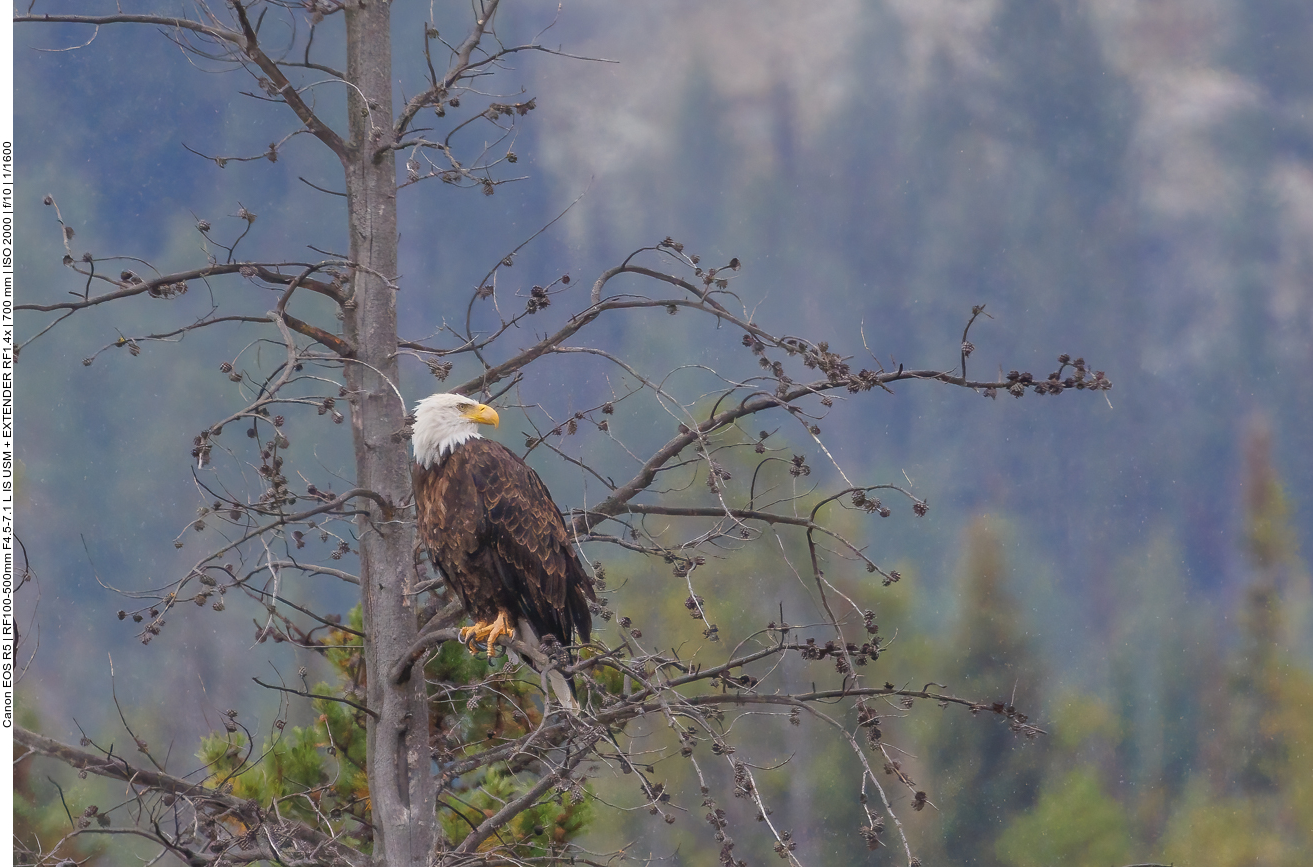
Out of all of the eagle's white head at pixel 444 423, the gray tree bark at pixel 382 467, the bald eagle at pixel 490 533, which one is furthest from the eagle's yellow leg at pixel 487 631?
the eagle's white head at pixel 444 423

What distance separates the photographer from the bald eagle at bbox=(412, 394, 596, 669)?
329 cm

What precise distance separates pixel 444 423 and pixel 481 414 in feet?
0.35

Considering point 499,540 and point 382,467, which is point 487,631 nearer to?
point 499,540

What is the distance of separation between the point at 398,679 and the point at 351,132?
1613 mm

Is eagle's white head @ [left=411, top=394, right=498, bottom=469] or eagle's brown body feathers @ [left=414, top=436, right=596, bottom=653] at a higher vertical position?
eagle's white head @ [left=411, top=394, right=498, bottom=469]

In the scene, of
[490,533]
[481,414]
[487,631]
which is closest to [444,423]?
[481,414]

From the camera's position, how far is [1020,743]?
734cm

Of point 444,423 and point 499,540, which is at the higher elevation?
point 444,423

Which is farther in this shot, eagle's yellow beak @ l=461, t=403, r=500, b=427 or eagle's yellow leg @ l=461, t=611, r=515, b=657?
eagle's yellow beak @ l=461, t=403, r=500, b=427

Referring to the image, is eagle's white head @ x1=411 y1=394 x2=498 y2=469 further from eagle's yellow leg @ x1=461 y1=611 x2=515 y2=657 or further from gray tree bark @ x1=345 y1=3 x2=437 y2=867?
eagle's yellow leg @ x1=461 y1=611 x2=515 y2=657

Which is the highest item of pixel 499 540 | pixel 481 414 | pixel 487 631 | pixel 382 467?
pixel 481 414

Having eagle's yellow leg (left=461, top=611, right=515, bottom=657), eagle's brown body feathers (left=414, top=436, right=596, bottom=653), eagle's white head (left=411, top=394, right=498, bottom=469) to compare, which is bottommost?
eagle's yellow leg (left=461, top=611, right=515, bottom=657)

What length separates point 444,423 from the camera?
11.2 ft

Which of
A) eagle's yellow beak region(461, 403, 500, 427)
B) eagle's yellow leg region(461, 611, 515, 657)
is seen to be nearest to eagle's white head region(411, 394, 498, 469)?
eagle's yellow beak region(461, 403, 500, 427)
